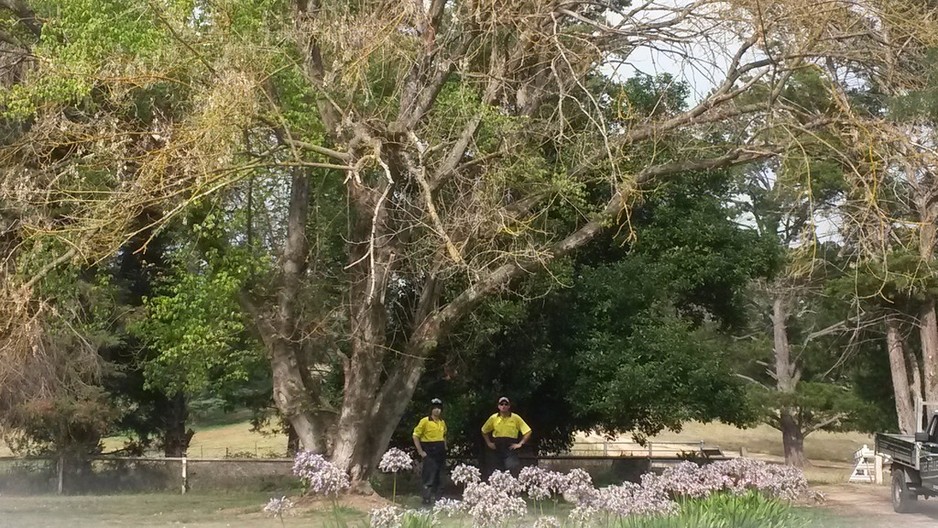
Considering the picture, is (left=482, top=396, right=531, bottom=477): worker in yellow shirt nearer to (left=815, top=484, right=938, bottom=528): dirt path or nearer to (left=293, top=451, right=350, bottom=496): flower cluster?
(left=815, top=484, right=938, bottom=528): dirt path

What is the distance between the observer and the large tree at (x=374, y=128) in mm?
14141

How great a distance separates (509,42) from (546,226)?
157 inches

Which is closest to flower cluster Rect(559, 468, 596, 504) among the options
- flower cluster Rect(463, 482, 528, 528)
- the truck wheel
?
flower cluster Rect(463, 482, 528, 528)

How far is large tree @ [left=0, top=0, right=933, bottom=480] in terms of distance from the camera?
14141mm

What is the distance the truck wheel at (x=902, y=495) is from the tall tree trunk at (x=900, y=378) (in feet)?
45.1

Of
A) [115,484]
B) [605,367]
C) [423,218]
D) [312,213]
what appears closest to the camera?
[423,218]

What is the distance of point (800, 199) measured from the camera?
15852 millimetres

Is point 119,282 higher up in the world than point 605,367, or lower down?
higher up

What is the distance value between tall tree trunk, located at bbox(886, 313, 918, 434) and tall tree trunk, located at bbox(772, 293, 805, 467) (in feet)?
25.4

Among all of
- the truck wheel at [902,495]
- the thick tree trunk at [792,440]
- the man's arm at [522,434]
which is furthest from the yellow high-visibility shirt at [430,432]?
the thick tree trunk at [792,440]

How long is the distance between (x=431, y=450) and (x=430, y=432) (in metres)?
0.28

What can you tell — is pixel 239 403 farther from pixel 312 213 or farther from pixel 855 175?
pixel 855 175

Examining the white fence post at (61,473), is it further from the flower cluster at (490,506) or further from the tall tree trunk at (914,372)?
the tall tree trunk at (914,372)

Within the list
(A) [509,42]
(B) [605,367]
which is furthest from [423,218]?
(B) [605,367]
